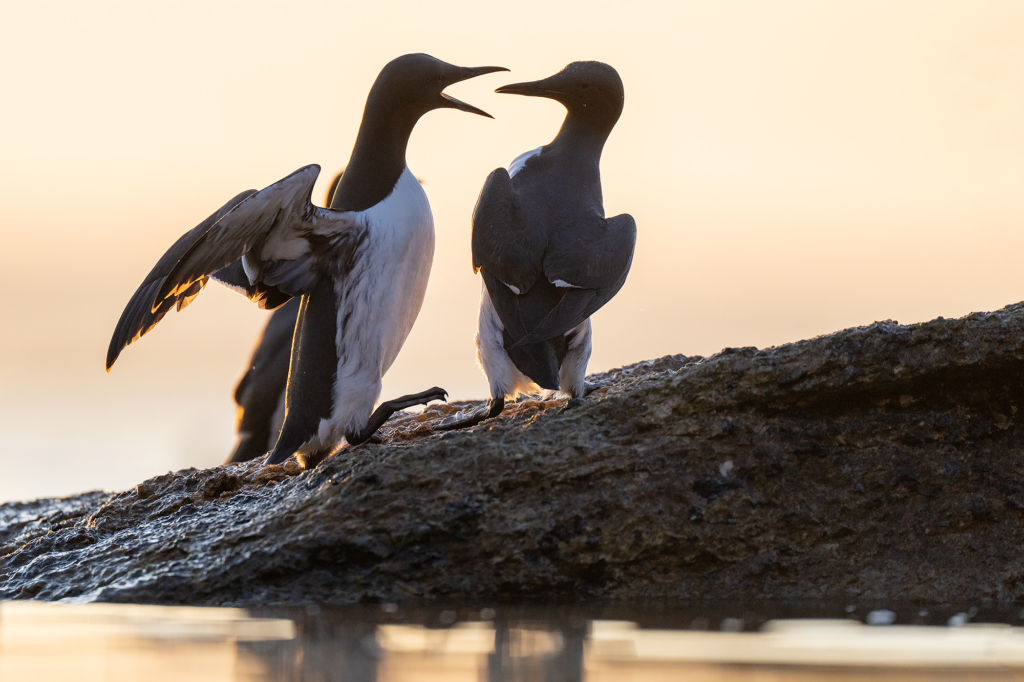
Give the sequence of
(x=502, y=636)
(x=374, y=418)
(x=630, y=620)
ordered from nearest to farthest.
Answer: (x=502, y=636) < (x=630, y=620) < (x=374, y=418)

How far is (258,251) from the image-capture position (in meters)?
5.03

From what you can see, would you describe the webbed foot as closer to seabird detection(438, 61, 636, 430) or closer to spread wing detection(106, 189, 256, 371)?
seabird detection(438, 61, 636, 430)

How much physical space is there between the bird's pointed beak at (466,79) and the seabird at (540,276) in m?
0.48

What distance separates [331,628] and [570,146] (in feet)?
12.9

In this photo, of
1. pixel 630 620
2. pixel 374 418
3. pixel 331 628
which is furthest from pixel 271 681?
pixel 374 418

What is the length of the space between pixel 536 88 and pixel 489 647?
4.25 metres

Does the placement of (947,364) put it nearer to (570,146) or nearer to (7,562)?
(570,146)

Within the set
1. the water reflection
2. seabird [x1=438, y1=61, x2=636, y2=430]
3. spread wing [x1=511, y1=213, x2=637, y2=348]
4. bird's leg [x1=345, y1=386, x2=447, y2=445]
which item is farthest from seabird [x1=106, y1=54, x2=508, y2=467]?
the water reflection

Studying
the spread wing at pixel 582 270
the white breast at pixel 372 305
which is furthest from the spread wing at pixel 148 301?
the spread wing at pixel 582 270

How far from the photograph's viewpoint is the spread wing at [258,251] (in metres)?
4.42

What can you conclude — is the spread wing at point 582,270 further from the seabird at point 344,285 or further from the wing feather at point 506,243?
the seabird at point 344,285

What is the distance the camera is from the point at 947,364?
364 cm

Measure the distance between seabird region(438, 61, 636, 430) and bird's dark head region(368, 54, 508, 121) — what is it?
0.57m

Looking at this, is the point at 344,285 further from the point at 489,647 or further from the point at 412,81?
the point at 489,647
